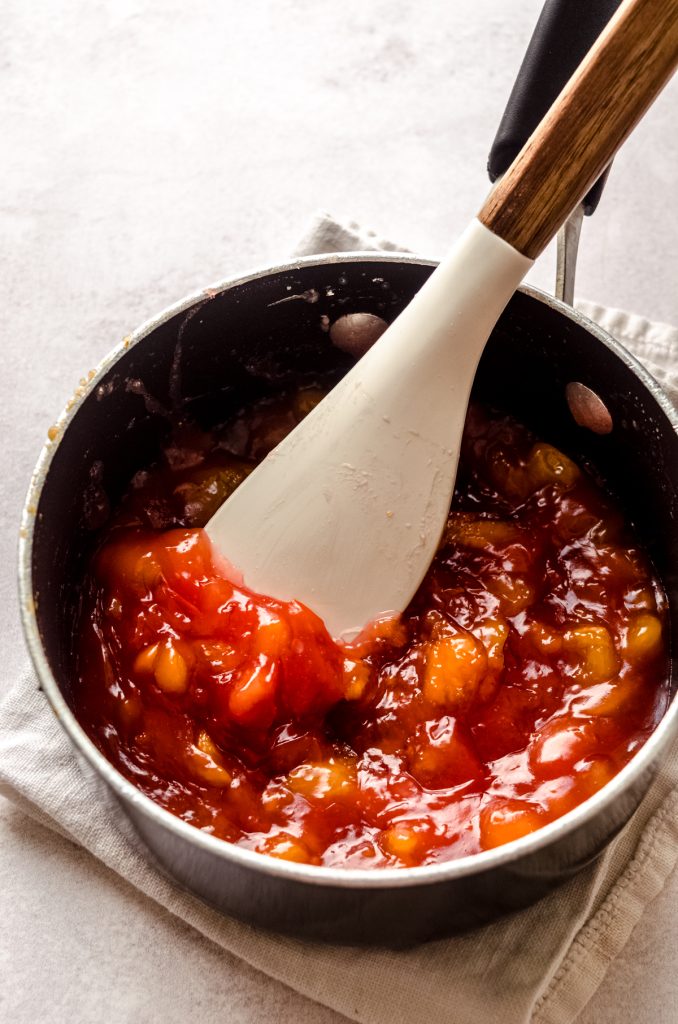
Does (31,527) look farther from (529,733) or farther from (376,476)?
(529,733)

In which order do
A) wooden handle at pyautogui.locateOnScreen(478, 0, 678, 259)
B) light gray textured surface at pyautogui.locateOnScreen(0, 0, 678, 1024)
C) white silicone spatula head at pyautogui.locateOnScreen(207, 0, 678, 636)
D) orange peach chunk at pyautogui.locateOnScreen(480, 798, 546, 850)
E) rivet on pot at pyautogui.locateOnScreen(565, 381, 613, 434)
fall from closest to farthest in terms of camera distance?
wooden handle at pyautogui.locateOnScreen(478, 0, 678, 259) < orange peach chunk at pyautogui.locateOnScreen(480, 798, 546, 850) < white silicone spatula head at pyautogui.locateOnScreen(207, 0, 678, 636) < rivet on pot at pyautogui.locateOnScreen(565, 381, 613, 434) < light gray textured surface at pyautogui.locateOnScreen(0, 0, 678, 1024)

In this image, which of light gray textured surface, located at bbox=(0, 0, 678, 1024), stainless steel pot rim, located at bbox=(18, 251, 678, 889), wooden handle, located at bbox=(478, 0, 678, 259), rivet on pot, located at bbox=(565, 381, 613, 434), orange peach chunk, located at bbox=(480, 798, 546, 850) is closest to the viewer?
stainless steel pot rim, located at bbox=(18, 251, 678, 889)

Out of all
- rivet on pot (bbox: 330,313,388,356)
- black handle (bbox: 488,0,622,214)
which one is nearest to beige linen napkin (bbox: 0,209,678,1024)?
rivet on pot (bbox: 330,313,388,356)

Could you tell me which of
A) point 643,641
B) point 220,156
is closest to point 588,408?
point 643,641

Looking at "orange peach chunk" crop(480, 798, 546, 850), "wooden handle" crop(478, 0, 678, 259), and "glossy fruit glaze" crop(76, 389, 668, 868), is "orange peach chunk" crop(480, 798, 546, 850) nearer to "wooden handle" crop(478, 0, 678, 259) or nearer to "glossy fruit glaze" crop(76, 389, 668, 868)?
"glossy fruit glaze" crop(76, 389, 668, 868)

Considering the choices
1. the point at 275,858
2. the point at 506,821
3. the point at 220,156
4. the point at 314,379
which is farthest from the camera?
the point at 220,156

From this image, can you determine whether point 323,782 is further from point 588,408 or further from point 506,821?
point 588,408

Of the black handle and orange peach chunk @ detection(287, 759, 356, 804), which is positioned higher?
the black handle
